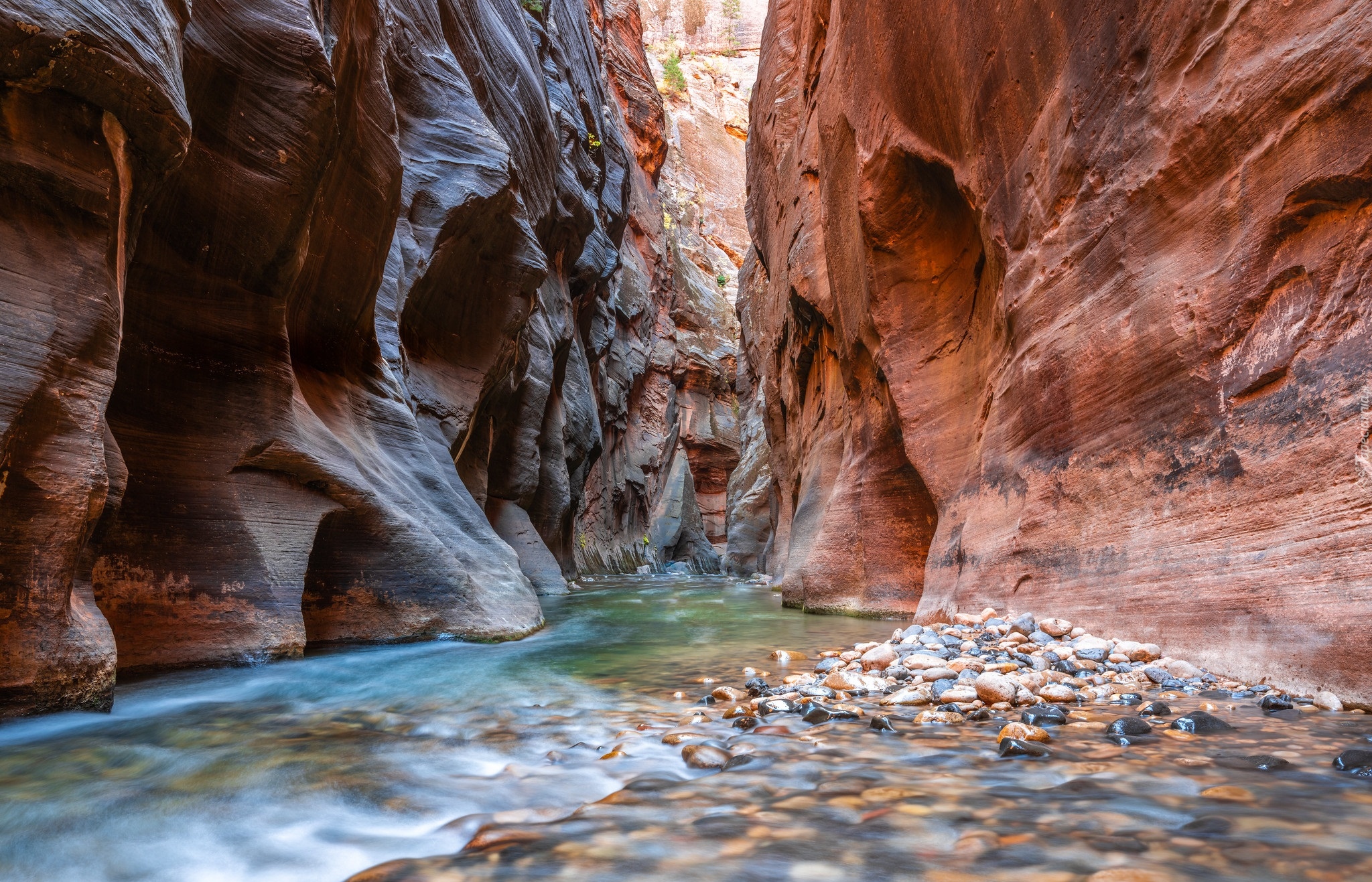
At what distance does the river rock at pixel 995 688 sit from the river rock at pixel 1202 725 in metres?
0.67

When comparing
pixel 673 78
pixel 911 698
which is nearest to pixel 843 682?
pixel 911 698

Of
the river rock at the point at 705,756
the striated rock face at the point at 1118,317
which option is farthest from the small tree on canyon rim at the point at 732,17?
the river rock at the point at 705,756

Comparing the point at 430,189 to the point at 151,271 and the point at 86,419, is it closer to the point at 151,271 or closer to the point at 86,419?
the point at 151,271

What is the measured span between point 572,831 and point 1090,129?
5844 millimetres

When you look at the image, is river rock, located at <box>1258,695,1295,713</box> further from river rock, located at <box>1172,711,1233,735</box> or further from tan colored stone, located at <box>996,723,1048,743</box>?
tan colored stone, located at <box>996,723,1048,743</box>

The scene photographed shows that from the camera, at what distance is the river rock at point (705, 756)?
8.80ft

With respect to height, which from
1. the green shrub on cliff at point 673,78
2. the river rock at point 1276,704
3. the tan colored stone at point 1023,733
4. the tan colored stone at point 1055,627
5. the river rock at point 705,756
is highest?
the green shrub on cliff at point 673,78

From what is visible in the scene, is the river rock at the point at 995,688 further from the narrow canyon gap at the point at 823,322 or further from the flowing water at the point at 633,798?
the narrow canyon gap at the point at 823,322

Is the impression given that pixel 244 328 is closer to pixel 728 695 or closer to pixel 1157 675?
pixel 728 695

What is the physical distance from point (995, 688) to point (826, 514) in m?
7.36

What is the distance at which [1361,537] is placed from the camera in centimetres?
307

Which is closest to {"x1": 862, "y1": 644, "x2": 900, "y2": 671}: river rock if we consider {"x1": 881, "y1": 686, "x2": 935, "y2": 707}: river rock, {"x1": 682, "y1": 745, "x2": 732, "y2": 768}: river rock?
{"x1": 881, "y1": 686, "x2": 935, "y2": 707}: river rock

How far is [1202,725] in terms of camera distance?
2816mm

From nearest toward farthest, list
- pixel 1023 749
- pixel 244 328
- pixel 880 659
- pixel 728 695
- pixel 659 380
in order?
pixel 1023 749, pixel 728 695, pixel 880 659, pixel 244 328, pixel 659 380
